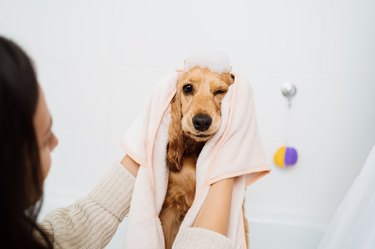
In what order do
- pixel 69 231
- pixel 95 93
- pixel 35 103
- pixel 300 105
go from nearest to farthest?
pixel 35 103
pixel 69 231
pixel 300 105
pixel 95 93

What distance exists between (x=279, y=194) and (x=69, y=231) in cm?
73

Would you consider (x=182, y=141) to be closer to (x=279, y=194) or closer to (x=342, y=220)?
(x=342, y=220)

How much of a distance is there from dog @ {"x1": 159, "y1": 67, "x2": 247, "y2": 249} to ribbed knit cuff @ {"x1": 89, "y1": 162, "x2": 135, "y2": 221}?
0.27 ft

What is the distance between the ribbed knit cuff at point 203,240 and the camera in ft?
1.80

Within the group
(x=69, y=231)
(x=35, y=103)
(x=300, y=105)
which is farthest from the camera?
(x=300, y=105)

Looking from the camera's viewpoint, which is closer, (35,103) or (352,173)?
(35,103)

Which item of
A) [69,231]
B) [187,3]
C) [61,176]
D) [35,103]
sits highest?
[187,3]

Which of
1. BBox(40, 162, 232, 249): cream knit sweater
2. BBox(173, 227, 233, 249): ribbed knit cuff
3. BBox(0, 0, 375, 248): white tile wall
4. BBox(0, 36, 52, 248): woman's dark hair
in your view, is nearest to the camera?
BBox(0, 36, 52, 248): woman's dark hair

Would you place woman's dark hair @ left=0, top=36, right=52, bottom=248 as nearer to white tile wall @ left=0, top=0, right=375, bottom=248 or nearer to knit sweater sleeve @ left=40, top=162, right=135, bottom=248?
knit sweater sleeve @ left=40, top=162, right=135, bottom=248

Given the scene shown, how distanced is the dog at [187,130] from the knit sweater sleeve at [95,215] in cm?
9

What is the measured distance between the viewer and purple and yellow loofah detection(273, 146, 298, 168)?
3.58 feet

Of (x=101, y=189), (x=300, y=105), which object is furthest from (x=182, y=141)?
(x=300, y=105)

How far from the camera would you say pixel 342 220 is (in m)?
0.74

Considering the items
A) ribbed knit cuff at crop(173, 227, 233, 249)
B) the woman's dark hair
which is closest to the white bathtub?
ribbed knit cuff at crop(173, 227, 233, 249)
